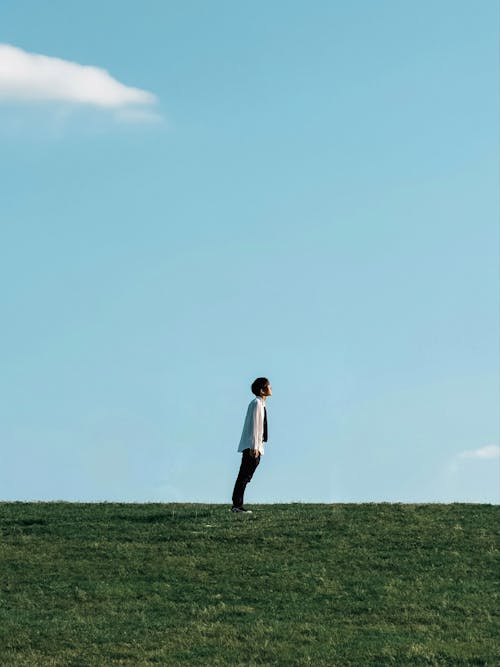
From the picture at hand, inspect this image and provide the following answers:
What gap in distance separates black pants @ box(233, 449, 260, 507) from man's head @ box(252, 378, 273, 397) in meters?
1.37

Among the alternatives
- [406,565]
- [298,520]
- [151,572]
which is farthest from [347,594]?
[298,520]

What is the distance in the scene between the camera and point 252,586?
21.8 meters

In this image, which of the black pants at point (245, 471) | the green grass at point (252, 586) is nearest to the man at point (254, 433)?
the black pants at point (245, 471)

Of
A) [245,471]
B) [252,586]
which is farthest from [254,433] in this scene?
[252,586]

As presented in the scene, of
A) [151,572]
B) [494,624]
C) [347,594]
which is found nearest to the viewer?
[494,624]

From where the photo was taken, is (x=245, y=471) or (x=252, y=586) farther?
(x=245, y=471)

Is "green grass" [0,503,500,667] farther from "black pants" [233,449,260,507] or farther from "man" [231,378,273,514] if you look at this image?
"man" [231,378,273,514]

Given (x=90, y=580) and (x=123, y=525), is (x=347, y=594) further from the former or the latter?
(x=123, y=525)

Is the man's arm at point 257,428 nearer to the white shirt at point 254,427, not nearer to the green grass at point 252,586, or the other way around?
the white shirt at point 254,427

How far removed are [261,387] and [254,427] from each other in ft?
3.11

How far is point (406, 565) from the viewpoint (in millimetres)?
23266

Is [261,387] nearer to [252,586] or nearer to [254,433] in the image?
[254,433]

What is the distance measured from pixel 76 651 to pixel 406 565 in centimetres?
752

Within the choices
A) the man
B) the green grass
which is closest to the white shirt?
the man
